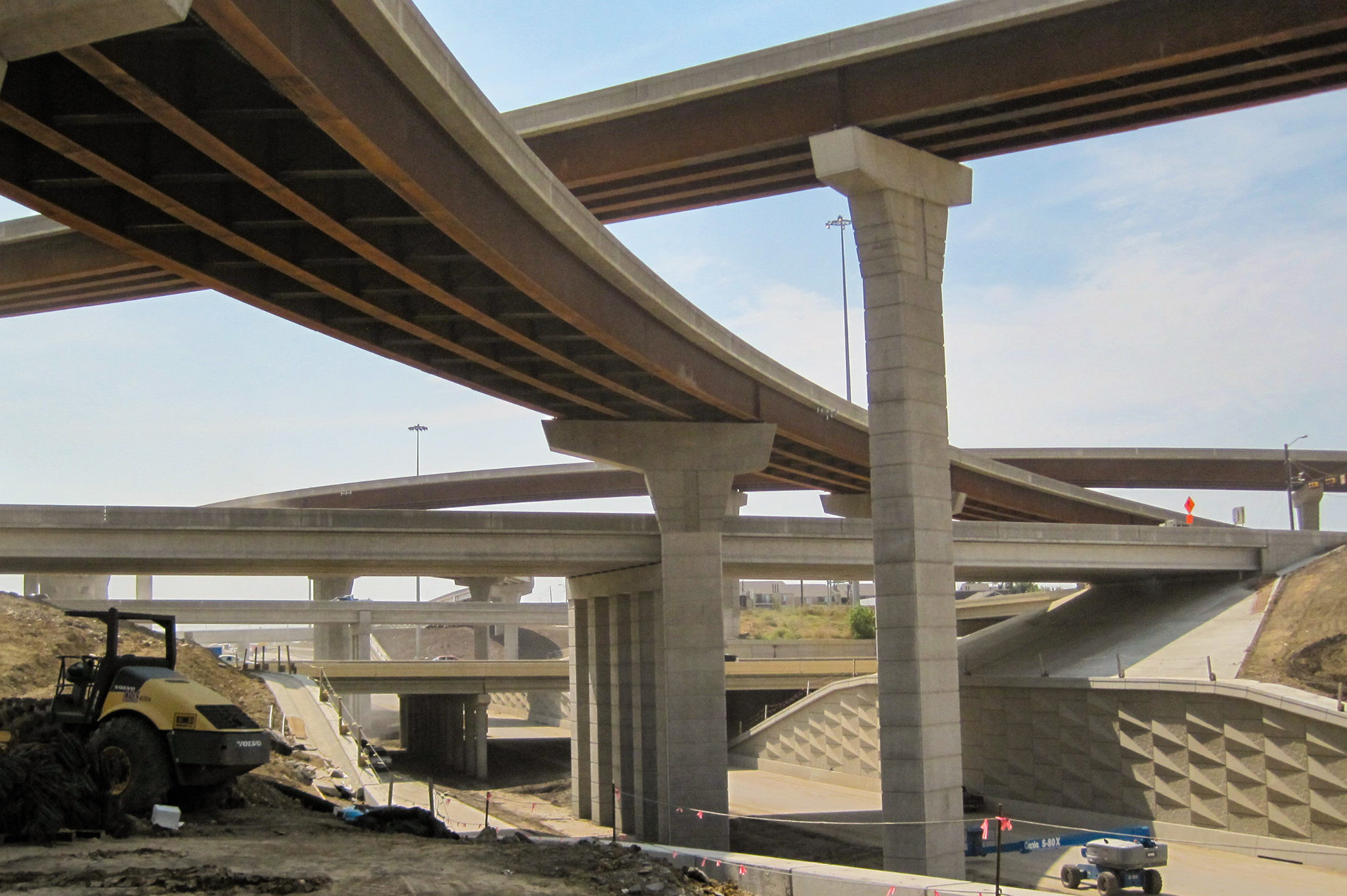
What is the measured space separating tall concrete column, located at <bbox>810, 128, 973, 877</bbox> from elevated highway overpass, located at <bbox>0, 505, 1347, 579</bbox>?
1581 centimetres

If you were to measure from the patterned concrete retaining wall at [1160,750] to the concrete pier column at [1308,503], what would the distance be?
133 ft

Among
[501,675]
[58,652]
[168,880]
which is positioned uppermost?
[58,652]

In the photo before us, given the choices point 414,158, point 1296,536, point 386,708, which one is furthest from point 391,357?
point 386,708

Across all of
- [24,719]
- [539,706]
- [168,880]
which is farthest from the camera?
[539,706]

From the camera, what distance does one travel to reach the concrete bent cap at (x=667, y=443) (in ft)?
135

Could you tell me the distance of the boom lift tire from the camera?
16.7 m

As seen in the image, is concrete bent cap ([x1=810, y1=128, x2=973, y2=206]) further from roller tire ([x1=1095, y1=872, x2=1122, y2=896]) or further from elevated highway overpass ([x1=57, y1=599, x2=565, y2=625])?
elevated highway overpass ([x1=57, y1=599, x2=565, y2=625])

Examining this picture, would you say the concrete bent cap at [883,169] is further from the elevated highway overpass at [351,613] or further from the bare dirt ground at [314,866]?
the elevated highway overpass at [351,613]

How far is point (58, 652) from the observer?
105 feet

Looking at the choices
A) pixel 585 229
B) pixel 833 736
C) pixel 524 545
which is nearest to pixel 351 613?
pixel 833 736

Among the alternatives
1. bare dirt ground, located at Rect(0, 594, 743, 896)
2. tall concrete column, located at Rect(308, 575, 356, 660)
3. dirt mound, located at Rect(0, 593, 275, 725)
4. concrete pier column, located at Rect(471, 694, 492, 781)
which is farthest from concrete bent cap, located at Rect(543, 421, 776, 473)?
tall concrete column, located at Rect(308, 575, 356, 660)

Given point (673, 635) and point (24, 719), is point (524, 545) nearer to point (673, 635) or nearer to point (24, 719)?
point (673, 635)

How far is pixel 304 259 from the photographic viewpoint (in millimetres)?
22500

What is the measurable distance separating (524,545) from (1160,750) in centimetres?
2171
